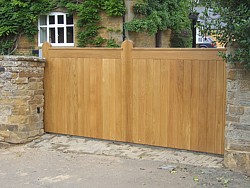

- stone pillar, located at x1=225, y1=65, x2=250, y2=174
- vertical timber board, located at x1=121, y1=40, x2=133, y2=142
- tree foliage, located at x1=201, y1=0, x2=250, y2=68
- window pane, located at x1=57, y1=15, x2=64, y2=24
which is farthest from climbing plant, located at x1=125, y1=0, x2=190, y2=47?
tree foliage, located at x1=201, y1=0, x2=250, y2=68

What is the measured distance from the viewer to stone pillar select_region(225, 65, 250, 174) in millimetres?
6066

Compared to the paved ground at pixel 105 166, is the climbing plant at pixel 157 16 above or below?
above

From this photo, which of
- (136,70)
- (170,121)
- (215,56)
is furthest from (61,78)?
(215,56)

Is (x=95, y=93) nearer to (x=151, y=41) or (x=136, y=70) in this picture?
(x=136, y=70)

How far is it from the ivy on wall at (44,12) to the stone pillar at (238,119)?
9107mm

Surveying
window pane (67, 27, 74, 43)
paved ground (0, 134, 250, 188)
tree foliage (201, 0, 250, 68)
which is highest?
window pane (67, 27, 74, 43)

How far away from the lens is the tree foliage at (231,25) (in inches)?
211

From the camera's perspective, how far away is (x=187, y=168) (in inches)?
253

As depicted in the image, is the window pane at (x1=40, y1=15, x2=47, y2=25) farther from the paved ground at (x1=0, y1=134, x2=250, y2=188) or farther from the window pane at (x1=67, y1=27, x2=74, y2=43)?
the paved ground at (x1=0, y1=134, x2=250, y2=188)

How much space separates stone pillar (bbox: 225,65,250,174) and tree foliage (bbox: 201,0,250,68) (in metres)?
0.31

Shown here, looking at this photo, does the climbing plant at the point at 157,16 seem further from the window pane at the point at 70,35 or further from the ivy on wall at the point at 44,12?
the window pane at the point at 70,35

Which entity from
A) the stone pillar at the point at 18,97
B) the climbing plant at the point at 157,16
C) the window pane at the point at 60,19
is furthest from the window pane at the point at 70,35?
the stone pillar at the point at 18,97

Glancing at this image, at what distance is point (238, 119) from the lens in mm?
6137

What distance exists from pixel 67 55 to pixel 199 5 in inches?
134
